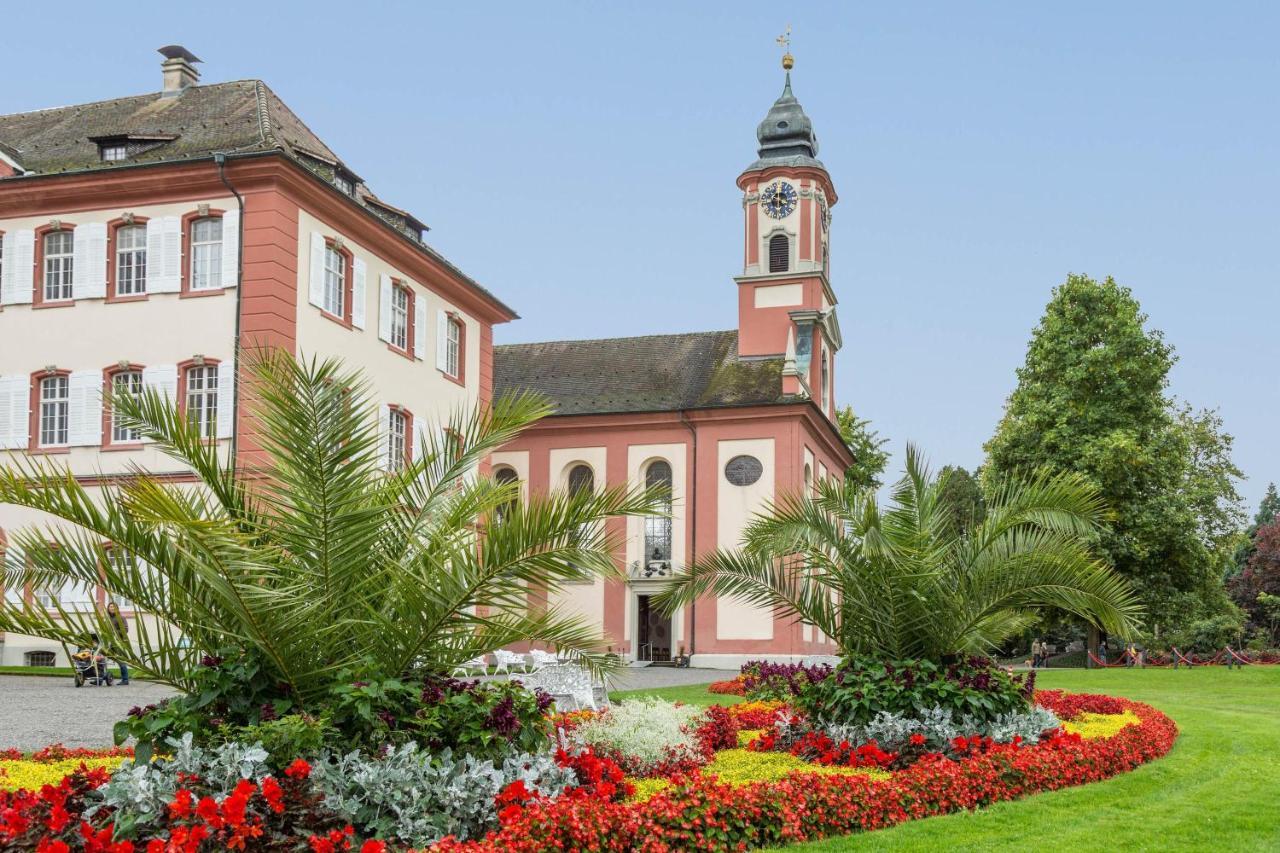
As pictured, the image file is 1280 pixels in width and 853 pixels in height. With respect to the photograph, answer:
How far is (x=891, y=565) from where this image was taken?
1199 centimetres

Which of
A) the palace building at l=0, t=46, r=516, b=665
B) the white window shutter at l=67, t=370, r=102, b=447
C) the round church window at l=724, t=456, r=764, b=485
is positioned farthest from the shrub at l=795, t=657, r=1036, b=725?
the round church window at l=724, t=456, r=764, b=485

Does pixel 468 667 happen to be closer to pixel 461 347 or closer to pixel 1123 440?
pixel 461 347

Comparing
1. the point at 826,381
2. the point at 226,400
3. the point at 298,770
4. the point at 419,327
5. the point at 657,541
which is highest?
the point at 826,381

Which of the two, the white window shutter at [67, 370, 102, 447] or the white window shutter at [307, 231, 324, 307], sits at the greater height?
the white window shutter at [307, 231, 324, 307]

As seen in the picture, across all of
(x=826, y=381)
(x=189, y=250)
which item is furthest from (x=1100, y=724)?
(x=826, y=381)

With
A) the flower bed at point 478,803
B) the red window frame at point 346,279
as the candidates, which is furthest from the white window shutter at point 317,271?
the flower bed at point 478,803

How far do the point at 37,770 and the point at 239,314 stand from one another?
1568 centimetres

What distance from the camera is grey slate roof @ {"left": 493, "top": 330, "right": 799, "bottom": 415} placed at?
39812mm

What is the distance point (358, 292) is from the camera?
27547 mm

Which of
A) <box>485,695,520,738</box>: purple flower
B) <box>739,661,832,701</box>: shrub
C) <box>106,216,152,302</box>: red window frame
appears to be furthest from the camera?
<box>106,216,152,302</box>: red window frame

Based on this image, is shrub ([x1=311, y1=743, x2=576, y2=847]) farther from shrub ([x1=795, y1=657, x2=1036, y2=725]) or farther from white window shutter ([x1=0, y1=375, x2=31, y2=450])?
white window shutter ([x1=0, y1=375, x2=31, y2=450])

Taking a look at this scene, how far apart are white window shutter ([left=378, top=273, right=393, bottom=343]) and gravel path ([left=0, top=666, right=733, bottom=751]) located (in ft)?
29.9

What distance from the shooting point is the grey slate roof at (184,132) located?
85.4 feet

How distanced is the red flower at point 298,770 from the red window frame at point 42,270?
21.4 m
